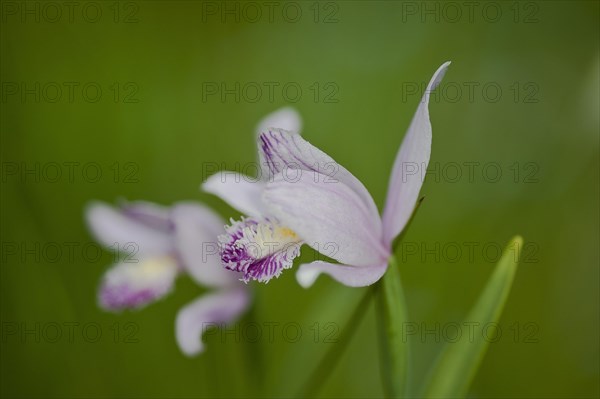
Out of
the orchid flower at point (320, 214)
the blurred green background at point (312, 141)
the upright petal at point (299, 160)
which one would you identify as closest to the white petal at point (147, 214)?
the blurred green background at point (312, 141)

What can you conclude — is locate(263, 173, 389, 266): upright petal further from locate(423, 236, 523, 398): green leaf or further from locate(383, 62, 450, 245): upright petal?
locate(423, 236, 523, 398): green leaf

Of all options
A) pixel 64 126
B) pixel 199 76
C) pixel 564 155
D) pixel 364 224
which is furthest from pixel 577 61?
pixel 64 126

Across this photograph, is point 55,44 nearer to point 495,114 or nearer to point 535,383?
point 495,114

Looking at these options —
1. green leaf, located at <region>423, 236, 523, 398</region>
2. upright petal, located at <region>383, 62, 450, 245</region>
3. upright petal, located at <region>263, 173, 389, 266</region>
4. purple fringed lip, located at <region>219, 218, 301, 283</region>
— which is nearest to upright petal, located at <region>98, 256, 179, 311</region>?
purple fringed lip, located at <region>219, 218, 301, 283</region>

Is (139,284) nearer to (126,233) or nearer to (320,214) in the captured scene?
(126,233)

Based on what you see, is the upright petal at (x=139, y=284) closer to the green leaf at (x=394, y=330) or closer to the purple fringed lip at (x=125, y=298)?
the purple fringed lip at (x=125, y=298)
